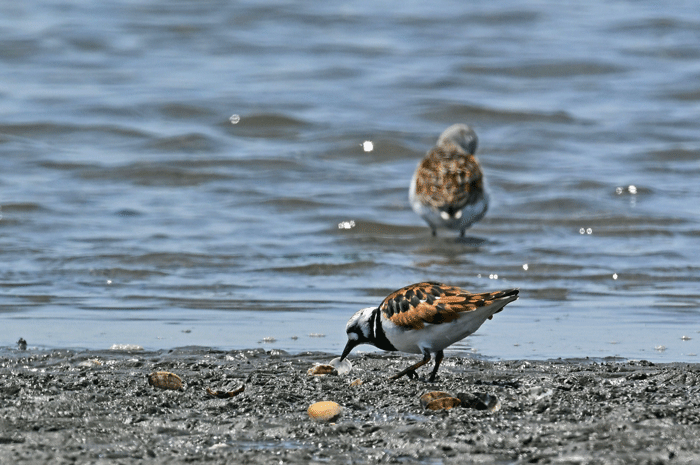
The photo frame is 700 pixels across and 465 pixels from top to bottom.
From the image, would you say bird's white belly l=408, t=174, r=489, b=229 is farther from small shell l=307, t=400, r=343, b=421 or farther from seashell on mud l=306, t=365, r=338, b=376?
small shell l=307, t=400, r=343, b=421

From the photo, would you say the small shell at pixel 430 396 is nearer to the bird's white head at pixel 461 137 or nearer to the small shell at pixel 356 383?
the small shell at pixel 356 383

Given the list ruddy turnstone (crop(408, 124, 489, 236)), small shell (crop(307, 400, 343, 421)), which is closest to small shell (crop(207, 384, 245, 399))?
small shell (crop(307, 400, 343, 421))

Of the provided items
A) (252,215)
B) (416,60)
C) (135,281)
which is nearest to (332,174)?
(252,215)

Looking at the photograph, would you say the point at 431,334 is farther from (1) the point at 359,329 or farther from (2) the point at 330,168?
(2) the point at 330,168

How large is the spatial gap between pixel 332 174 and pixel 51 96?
5854 mm

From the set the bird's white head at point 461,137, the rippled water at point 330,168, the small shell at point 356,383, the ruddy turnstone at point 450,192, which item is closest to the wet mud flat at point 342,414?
the small shell at point 356,383

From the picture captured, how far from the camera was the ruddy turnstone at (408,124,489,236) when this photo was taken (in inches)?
387

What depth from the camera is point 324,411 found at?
4.04 m

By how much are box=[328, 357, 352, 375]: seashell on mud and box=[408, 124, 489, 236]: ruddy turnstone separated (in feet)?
16.1

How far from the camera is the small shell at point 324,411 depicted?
13.2ft

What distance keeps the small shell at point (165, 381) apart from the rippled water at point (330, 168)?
1194mm

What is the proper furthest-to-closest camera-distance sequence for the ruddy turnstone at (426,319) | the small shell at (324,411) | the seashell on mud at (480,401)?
the ruddy turnstone at (426,319)
the seashell on mud at (480,401)
the small shell at (324,411)

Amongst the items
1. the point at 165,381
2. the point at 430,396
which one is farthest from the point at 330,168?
the point at 430,396

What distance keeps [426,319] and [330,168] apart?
848cm
